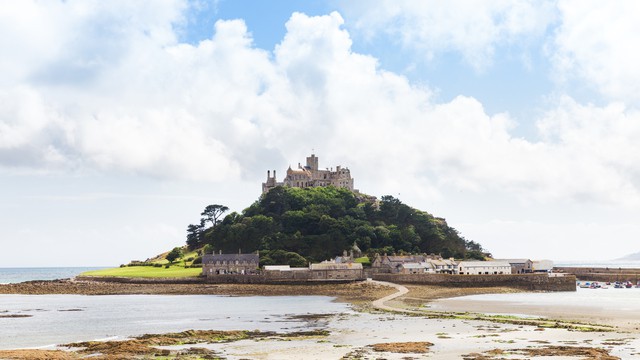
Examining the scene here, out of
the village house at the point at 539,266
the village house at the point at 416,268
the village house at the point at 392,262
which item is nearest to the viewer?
the village house at the point at 416,268

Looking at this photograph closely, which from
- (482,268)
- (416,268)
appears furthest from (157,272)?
(482,268)

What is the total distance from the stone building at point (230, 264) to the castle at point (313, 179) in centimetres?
4810

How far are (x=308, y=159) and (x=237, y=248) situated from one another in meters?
49.3

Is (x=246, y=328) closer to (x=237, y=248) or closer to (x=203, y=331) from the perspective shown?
(x=203, y=331)

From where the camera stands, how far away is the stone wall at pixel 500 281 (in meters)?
89.3

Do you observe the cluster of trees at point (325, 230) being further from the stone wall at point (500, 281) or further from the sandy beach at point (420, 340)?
the sandy beach at point (420, 340)

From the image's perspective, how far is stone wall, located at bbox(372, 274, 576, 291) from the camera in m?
89.3

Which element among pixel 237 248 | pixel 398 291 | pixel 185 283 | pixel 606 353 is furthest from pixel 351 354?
pixel 237 248

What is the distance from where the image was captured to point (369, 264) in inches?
3989

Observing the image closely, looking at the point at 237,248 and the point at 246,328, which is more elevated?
the point at 237,248

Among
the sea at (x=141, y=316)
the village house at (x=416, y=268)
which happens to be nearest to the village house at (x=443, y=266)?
the village house at (x=416, y=268)

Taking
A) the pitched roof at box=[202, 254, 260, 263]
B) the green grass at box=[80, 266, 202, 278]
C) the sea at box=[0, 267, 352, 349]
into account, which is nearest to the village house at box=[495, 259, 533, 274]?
the sea at box=[0, 267, 352, 349]

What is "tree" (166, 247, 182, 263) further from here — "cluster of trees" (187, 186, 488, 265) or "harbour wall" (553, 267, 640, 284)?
"harbour wall" (553, 267, 640, 284)

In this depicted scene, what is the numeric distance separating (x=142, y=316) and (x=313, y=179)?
96362mm
